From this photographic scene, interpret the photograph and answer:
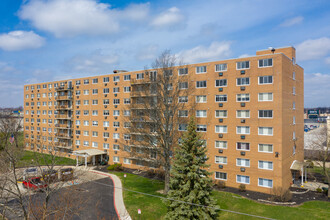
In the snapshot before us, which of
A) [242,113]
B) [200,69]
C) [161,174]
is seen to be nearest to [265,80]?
[242,113]

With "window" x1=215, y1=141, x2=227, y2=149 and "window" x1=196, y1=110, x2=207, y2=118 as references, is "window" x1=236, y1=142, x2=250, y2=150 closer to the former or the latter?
"window" x1=215, y1=141, x2=227, y2=149

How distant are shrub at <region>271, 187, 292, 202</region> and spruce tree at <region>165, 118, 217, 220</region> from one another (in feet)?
32.7

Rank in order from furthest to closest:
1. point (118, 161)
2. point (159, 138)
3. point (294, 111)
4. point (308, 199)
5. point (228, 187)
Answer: point (118, 161) → point (294, 111) → point (228, 187) → point (159, 138) → point (308, 199)

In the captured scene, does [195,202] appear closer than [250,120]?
Yes

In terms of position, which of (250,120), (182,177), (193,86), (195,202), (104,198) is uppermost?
(193,86)

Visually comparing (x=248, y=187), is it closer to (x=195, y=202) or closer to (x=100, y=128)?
(x=195, y=202)

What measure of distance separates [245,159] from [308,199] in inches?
287

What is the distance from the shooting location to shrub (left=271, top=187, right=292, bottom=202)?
75.6 feet

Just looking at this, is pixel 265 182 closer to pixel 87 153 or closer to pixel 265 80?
pixel 265 80

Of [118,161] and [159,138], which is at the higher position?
[159,138]

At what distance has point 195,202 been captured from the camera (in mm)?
17016

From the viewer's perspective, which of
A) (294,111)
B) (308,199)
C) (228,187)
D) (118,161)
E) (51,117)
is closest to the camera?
(308,199)

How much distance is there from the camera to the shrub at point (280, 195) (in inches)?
907

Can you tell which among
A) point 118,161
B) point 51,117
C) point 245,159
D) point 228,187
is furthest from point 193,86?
point 51,117
